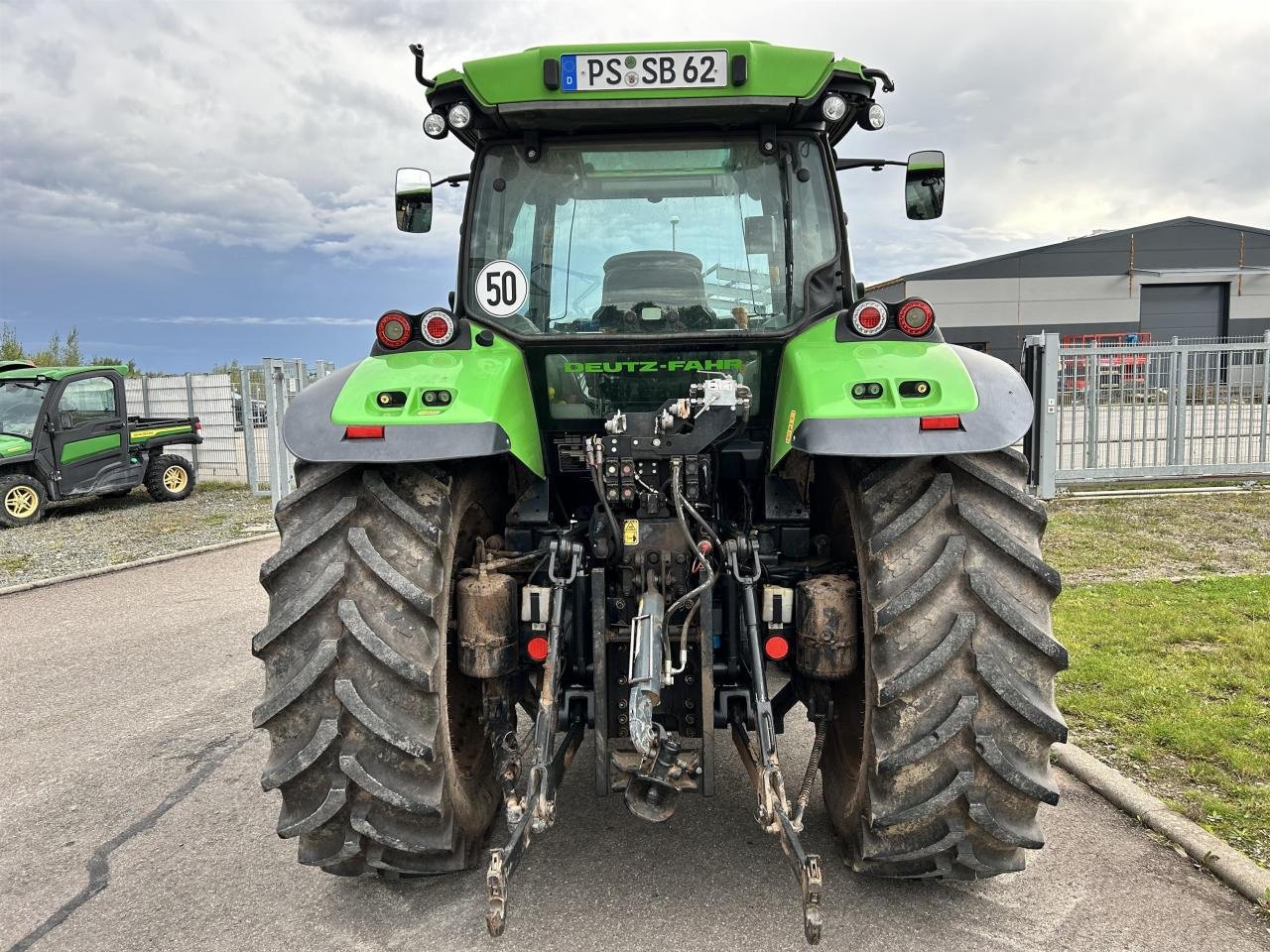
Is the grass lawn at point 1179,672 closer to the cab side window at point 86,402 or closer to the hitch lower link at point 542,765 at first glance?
the hitch lower link at point 542,765

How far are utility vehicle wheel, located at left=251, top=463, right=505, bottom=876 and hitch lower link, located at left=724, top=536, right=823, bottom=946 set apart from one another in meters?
0.92

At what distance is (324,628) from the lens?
8.71 ft

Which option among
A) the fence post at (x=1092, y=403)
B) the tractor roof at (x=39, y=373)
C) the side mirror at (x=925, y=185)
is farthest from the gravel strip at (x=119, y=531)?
the fence post at (x=1092, y=403)

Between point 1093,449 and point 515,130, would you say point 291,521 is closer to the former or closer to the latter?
point 515,130

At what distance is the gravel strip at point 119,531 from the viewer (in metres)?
9.99

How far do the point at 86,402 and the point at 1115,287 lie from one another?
1388 inches

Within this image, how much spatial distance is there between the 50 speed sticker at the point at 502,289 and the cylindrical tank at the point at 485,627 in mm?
1009

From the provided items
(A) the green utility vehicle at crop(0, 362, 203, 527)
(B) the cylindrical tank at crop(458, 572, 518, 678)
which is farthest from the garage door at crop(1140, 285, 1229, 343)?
(B) the cylindrical tank at crop(458, 572, 518, 678)

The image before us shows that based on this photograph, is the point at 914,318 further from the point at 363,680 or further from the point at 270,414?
the point at 270,414

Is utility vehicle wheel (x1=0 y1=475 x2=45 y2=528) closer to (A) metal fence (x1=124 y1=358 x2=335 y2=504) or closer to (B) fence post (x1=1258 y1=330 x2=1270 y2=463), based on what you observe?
(A) metal fence (x1=124 y1=358 x2=335 y2=504)

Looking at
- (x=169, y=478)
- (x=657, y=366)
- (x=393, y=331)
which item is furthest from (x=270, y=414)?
(x=657, y=366)

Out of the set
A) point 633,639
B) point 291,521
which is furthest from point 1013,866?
point 291,521

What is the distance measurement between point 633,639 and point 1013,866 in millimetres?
1300

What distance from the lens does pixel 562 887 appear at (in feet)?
10.1
